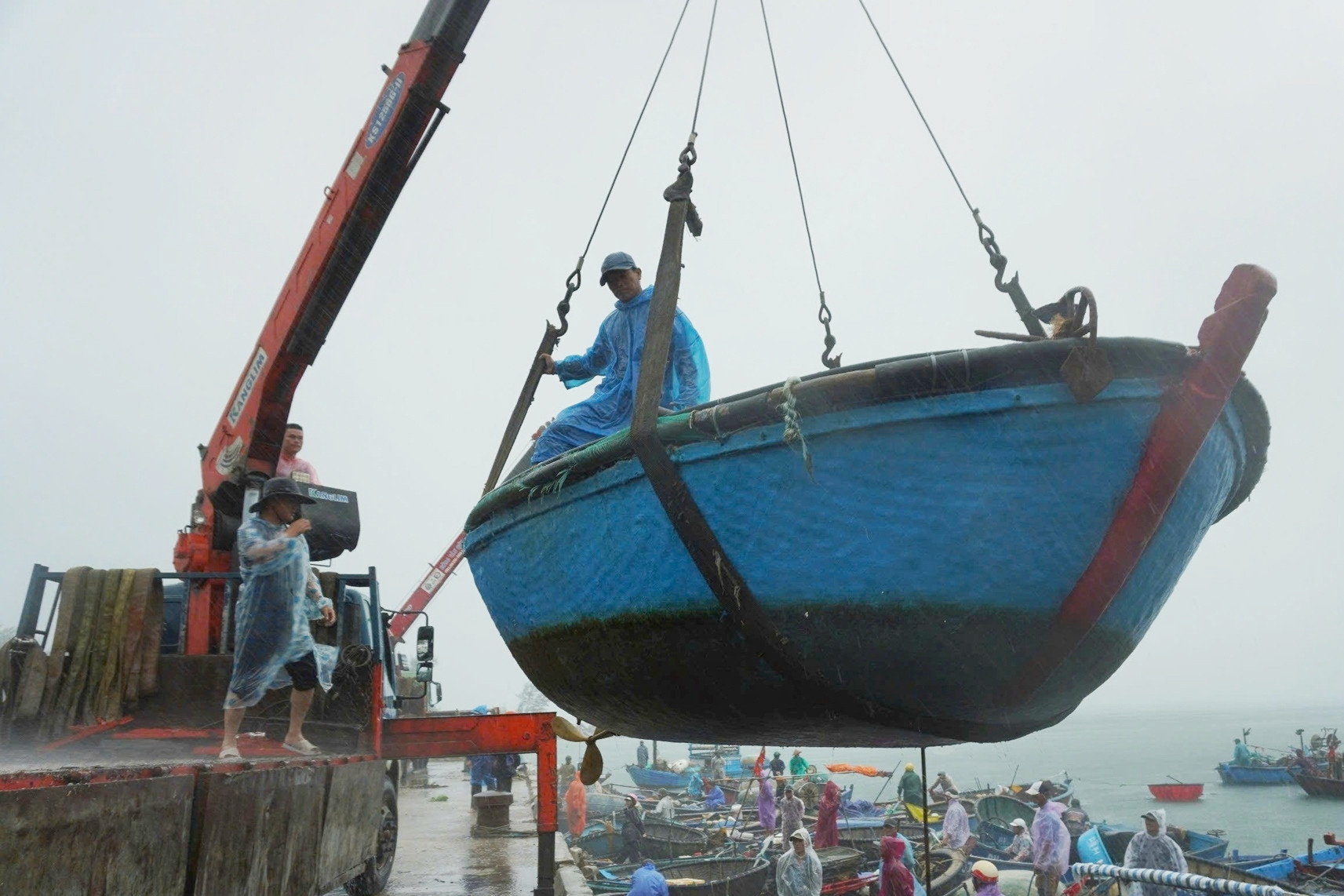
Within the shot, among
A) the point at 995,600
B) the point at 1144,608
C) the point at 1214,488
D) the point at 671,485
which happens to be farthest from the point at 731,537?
the point at 1214,488

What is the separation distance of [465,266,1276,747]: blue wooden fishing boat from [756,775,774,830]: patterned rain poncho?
15973 mm

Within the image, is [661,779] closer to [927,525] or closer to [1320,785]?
[1320,785]

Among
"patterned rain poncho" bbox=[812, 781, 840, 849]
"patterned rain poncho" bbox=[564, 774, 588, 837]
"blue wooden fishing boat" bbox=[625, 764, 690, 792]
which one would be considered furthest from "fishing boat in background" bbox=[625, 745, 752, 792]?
"patterned rain poncho" bbox=[812, 781, 840, 849]

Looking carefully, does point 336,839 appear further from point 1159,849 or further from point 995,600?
point 1159,849

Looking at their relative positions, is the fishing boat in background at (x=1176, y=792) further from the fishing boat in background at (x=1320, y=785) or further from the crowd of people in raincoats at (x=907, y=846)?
the crowd of people in raincoats at (x=907, y=846)

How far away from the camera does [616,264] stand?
3008 millimetres

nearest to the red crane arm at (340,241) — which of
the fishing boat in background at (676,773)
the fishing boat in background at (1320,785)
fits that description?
the fishing boat in background at (676,773)

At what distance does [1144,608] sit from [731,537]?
1.03 metres

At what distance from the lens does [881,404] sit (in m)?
1.80

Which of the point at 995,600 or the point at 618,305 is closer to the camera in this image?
the point at 995,600

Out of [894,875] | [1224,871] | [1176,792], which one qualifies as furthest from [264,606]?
[1176,792]

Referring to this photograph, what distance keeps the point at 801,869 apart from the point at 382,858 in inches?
215

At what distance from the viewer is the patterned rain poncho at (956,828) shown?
13.8 m

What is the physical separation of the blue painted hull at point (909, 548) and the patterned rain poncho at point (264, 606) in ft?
8.34
